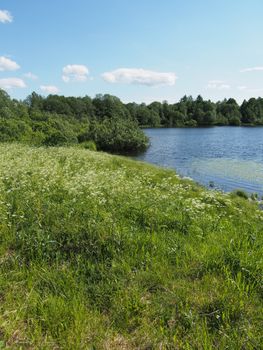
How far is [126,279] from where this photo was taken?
335 centimetres

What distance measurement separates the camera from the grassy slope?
2.57m

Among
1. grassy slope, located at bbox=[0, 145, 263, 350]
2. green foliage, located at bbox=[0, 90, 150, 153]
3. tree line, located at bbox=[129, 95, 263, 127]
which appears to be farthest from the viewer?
tree line, located at bbox=[129, 95, 263, 127]

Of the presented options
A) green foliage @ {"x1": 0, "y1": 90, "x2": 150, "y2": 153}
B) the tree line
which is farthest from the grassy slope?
the tree line

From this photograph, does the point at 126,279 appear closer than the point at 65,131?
Yes

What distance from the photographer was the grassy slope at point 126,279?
257 cm

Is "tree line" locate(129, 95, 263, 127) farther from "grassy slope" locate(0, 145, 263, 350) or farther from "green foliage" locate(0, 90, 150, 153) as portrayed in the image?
"grassy slope" locate(0, 145, 263, 350)

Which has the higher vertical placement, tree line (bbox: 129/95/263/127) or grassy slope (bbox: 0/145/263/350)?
tree line (bbox: 129/95/263/127)

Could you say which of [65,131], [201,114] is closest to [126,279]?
[65,131]

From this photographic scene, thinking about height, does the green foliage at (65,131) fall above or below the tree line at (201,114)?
below

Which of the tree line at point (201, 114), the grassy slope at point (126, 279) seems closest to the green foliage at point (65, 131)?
the grassy slope at point (126, 279)

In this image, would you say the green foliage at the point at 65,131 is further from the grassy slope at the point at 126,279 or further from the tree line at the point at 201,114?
the tree line at the point at 201,114

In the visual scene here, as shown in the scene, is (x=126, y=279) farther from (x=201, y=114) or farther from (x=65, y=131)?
(x=201, y=114)

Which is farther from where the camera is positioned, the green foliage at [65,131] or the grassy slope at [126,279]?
the green foliage at [65,131]

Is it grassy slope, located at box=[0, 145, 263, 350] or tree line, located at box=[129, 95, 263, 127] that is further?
tree line, located at box=[129, 95, 263, 127]
